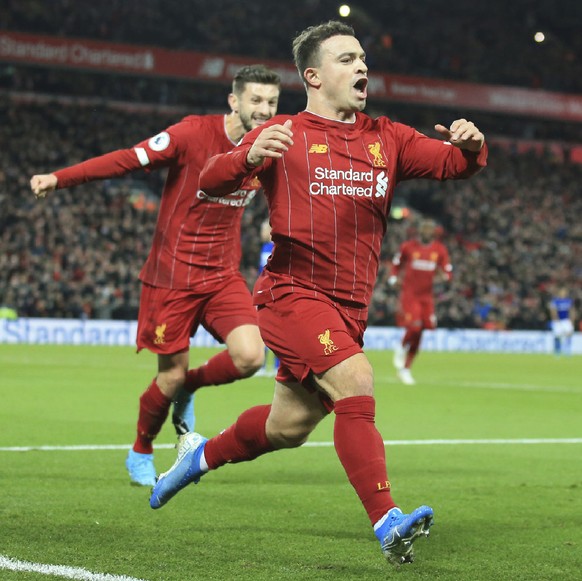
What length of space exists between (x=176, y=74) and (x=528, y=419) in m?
26.7

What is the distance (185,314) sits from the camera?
7496 mm

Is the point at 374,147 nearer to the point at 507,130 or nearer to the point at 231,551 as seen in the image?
the point at 231,551

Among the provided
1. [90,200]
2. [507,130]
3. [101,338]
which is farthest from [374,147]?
[507,130]

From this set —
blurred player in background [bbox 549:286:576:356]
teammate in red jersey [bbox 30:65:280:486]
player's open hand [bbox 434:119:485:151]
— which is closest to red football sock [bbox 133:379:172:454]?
teammate in red jersey [bbox 30:65:280:486]

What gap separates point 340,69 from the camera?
5043 mm

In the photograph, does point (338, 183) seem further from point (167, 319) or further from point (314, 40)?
point (167, 319)

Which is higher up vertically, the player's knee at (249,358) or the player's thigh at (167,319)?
the player's thigh at (167,319)

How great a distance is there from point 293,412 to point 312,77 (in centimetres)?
149

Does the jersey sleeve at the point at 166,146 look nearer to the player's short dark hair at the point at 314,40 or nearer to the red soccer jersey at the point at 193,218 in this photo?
the red soccer jersey at the point at 193,218

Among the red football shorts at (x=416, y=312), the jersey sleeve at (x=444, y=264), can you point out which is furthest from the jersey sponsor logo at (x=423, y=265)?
the red football shorts at (x=416, y=312)

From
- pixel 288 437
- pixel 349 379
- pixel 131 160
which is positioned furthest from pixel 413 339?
pixel 349 379

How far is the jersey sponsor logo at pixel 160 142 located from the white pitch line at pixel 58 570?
3.20 m

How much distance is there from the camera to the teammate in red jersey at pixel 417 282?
58.1ft

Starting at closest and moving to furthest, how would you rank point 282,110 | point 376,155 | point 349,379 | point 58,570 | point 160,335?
point 58,570 < point 349,379 < point 376,155 < point 160,335 < point 282,110
